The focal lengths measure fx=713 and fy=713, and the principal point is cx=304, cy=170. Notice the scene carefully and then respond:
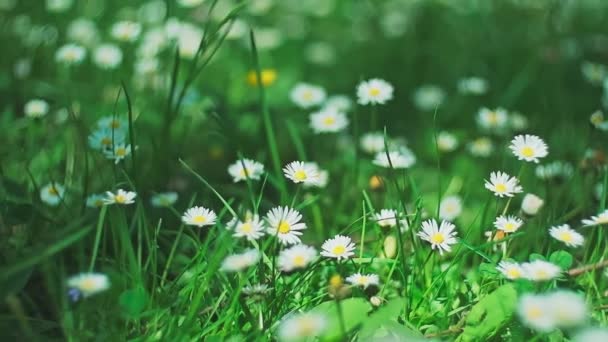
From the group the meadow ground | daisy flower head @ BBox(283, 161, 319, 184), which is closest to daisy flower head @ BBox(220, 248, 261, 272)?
the meadow ground

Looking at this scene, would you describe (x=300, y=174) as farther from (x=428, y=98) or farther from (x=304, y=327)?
(x=428, y=98)

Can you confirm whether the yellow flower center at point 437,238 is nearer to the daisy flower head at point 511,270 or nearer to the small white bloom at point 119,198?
the daisy flower head at point 511,270

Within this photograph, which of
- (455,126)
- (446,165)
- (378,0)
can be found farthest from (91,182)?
(378,0)

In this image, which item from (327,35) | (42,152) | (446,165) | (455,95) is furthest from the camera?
(327,35)

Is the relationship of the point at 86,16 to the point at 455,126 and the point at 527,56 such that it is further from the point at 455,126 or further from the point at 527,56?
the point at 527,56

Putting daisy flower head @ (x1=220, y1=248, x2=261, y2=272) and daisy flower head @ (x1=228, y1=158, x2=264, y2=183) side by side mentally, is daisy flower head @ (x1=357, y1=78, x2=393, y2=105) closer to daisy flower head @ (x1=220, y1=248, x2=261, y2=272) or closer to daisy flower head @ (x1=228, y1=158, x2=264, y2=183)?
daisy flower head @ (x1=228, y1=158, x2=264, y2=183)

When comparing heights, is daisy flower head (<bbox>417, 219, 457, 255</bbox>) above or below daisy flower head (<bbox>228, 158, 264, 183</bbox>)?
above

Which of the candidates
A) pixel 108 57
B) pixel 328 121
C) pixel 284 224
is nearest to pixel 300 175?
pixel 284 224
